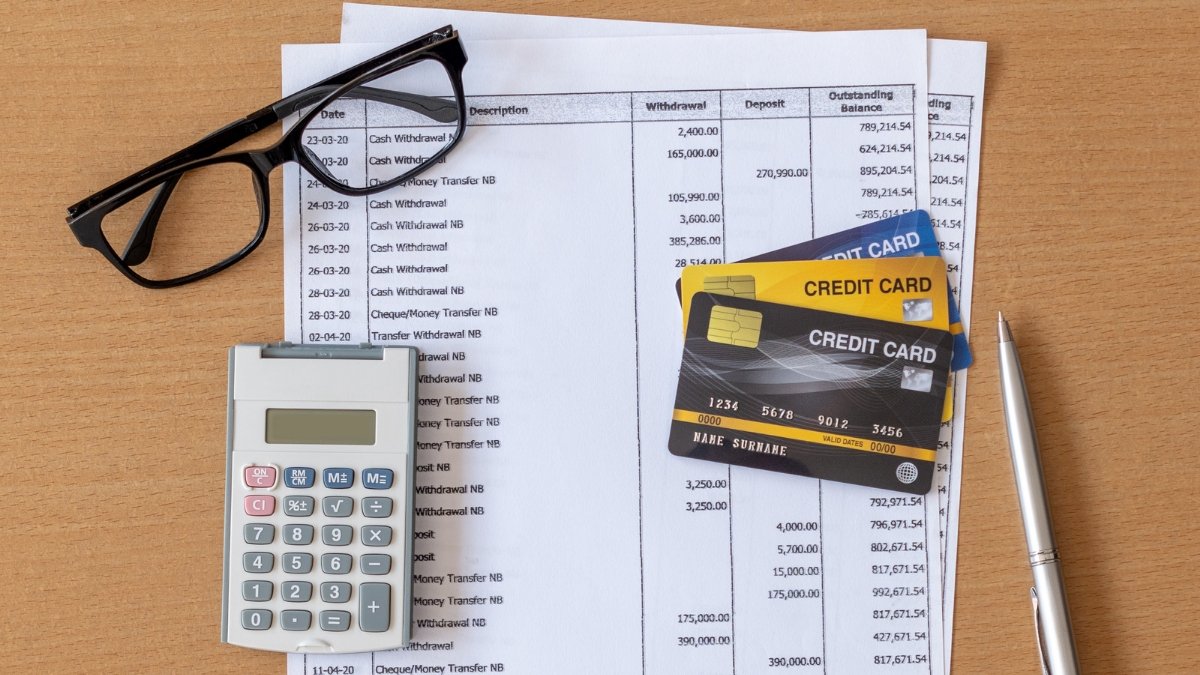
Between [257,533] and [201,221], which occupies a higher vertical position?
[201,221]

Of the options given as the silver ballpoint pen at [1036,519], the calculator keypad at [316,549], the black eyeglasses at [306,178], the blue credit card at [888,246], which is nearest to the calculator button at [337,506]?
the calculator keypad at [316,549]

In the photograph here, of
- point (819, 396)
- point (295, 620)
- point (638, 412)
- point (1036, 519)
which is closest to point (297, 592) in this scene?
point (295, 620)

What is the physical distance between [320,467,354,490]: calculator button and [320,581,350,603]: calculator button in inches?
2.3

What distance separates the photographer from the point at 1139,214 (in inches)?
21.0

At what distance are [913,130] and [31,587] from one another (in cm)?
63

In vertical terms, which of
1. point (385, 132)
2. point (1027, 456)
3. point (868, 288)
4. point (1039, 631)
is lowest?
point (1039, 631)

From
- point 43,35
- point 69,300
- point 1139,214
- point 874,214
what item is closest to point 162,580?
point 69,300

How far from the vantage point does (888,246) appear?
0.52 metres

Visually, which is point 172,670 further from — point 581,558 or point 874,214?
point 874,214

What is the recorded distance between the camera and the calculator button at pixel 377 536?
1.62ft

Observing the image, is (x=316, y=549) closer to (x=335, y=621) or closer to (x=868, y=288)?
(x=335, y=621)

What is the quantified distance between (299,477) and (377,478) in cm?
5

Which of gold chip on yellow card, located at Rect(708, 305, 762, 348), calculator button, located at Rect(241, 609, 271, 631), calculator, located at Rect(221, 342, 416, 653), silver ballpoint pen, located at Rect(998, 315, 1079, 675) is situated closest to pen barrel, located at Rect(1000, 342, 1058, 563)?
silver ballpoint pen, located at Rect(998, 315, 1079, 675)

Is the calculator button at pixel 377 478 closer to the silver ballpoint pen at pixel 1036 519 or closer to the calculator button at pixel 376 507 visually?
the calculator button at pixel 376 507
